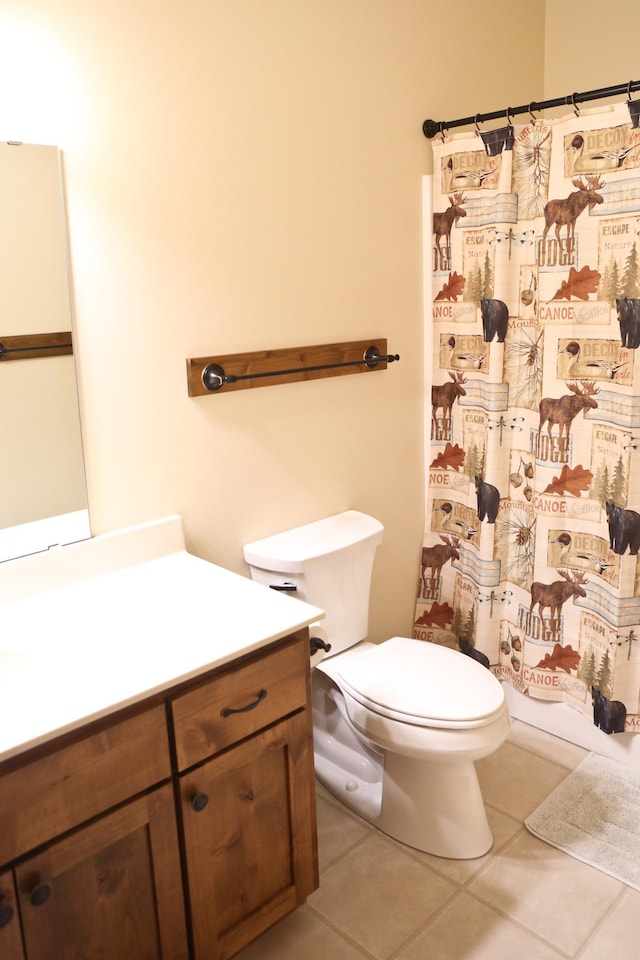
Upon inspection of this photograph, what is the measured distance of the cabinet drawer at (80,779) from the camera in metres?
1.25

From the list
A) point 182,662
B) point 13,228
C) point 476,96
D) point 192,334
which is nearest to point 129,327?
point 192,334

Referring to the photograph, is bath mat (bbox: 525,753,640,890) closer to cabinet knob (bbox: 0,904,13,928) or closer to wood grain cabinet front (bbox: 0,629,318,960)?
wood grain cabinet front (bbox: 0,629,318,960)

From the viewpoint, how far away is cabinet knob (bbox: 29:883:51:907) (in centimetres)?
129

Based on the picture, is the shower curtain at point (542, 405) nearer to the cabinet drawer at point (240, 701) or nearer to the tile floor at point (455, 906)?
the tile floor at point (455, 906)

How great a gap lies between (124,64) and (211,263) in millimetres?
482

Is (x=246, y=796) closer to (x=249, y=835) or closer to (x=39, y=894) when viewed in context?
(x=249, y=835)

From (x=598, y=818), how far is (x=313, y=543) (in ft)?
3.61

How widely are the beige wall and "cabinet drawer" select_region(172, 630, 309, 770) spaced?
59cm

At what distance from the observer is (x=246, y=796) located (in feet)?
5.27

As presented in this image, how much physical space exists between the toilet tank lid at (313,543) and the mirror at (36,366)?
0.53 meters

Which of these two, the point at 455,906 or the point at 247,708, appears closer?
the point at 247,708

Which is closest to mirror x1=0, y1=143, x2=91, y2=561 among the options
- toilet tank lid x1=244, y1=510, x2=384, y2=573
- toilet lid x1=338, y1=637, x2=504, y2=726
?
toilet tank lid x1=244, y1=510, x2=384, y2=573

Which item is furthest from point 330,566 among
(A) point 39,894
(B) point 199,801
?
(A) point 39,894

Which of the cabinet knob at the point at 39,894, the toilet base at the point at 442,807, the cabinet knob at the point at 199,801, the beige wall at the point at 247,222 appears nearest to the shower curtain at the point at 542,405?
the beige wall at the point at 247,222
